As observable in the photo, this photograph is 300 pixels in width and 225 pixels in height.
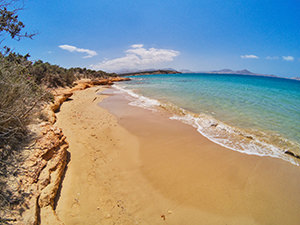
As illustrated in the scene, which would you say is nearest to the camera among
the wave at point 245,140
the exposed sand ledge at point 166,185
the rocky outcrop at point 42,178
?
the rocky outcrop at point 42,178

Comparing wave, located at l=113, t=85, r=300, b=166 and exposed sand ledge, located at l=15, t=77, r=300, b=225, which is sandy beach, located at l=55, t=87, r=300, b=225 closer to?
exposed sand ledge, located at l=15, t=77, r=300, b=225

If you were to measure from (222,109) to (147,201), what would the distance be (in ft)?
26.1

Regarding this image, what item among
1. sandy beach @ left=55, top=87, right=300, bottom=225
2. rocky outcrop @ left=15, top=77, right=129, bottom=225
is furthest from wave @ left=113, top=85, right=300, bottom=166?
rocky outcrop @ left=15, top=77, right=129, bottom=225

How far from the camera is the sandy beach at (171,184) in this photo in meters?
2.22

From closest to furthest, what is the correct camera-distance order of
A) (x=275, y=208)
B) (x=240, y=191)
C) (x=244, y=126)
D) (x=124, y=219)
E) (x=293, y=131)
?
1. (x=124, y=219)
2. (x=275, y=208)
3. (x=240, y=191)
4. (x=293, y=131)
5. (x=244, y=126)

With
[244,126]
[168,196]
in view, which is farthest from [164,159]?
[244,126]

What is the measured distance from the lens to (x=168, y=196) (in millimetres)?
2561

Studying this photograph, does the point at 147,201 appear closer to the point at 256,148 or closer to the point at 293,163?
the point at 256,148

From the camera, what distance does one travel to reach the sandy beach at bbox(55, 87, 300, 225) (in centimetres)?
222

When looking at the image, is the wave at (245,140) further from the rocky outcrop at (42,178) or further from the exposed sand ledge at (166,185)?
the rocky outcrop at (42,178)

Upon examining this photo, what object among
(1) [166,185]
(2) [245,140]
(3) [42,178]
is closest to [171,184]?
(1) [166,185]

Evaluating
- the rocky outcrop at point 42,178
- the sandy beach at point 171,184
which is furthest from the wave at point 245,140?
the rocky outcrop at point 42,178

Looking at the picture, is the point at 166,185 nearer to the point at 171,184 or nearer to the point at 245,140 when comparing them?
the point at 171,184

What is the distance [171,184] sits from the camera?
9.25 ft
